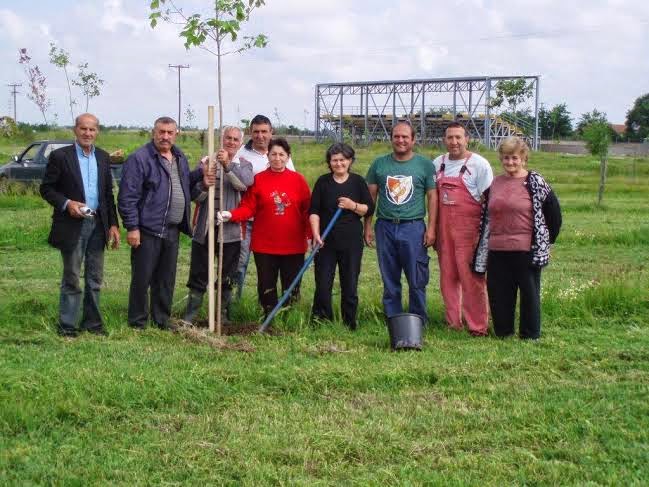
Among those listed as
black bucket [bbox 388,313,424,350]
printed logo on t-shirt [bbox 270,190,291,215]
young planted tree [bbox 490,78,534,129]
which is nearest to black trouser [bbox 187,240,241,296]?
printed logo on t-shirt [bbox 270,190,291,215]

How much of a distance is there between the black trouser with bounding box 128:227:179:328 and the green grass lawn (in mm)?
248

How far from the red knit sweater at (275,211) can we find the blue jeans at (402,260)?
693 mm

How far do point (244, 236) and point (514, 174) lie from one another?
2432 mm

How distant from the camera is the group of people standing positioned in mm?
6898

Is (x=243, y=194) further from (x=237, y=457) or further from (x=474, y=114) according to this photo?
(x=474, y=114)

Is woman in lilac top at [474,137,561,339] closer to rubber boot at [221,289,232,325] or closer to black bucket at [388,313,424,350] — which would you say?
black bucket at [388,313,424,350]

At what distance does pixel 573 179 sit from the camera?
92.1 ft

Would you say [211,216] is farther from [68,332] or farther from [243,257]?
[68,332]

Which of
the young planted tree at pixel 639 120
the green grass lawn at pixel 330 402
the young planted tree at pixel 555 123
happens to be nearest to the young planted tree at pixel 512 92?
the young planted tree at pixel 555 123

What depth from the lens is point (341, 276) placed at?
7422 millimetres

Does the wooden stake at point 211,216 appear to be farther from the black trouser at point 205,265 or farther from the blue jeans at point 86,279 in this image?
the blue jeans at point 86,279

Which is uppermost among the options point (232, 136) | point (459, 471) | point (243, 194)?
point (232, 136)

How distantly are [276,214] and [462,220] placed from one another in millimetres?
1543

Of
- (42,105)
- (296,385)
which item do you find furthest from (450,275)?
(42,105)
